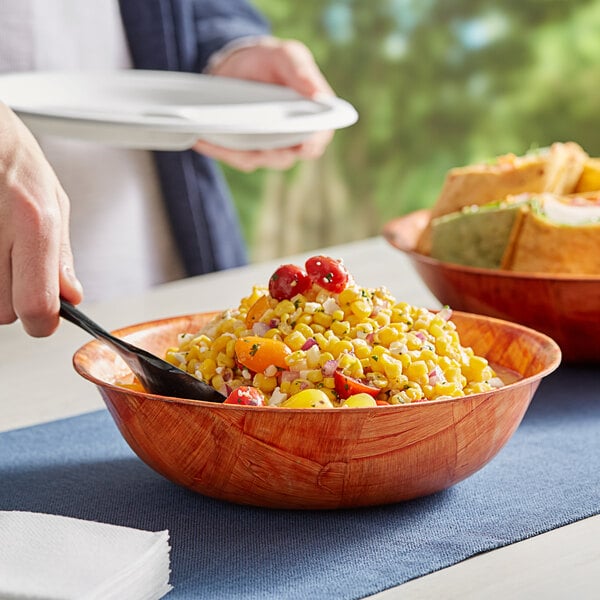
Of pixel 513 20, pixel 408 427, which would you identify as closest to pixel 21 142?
pixel 408 427

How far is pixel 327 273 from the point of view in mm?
1091

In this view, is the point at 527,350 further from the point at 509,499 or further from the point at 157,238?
the point at 157,238

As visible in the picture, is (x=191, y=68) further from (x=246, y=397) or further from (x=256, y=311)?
(x=246, y=397)

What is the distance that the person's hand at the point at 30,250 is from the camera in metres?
1.11

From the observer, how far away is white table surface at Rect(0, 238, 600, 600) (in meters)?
0.87

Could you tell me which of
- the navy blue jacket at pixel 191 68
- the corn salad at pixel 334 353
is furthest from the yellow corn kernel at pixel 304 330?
the navy blue jacket at pixel 191 68

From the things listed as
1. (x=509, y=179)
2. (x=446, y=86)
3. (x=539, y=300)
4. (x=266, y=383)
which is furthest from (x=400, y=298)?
(x=446, y=86)

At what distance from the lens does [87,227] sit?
2.23 metres

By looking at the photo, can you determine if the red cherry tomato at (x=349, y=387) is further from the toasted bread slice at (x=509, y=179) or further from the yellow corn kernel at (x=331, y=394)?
the toasted bread slice at (x=509, y=179)

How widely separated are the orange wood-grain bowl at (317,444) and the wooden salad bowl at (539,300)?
405mm

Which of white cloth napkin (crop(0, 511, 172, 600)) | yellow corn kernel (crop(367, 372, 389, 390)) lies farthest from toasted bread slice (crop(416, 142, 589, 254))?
white cloth napkin (crop(0, 511, 172, 600))

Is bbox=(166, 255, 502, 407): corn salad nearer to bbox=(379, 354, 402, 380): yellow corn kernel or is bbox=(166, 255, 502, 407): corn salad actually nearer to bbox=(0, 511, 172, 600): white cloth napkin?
bbox=(379, 354, 402, 380): yellow corn kernel

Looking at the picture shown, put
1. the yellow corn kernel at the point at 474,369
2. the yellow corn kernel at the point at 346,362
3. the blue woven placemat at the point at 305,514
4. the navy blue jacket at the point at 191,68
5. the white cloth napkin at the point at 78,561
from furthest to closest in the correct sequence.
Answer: the navy blue jacket at the point at 191,68 → the yellow corn kernel at the point at 474,369 → the yellow corn kernel at the point at 346,362 → the blue woven placemat at the point at 305,514 → the white cloth napkin at the point at 78,561

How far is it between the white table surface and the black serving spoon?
11.3 inches
